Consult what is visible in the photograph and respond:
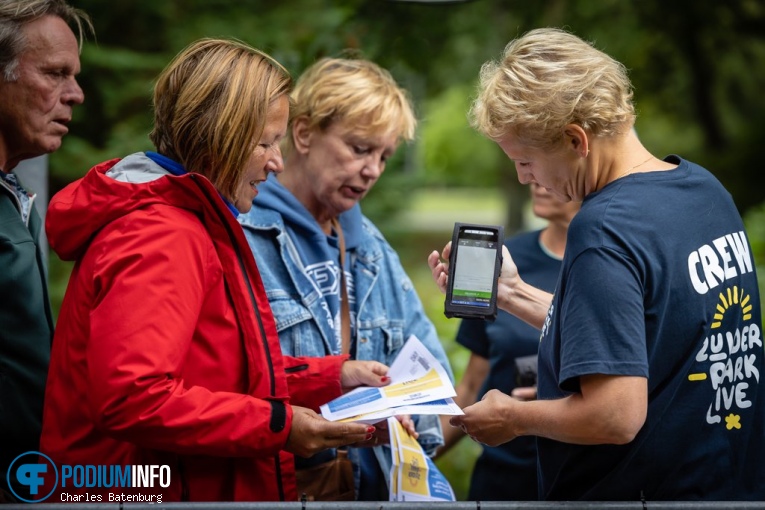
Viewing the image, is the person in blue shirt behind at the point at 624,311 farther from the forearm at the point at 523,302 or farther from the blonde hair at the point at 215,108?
→ the blonde hair at the point at 215,108

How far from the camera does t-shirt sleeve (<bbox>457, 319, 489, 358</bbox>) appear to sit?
3324 millimetres

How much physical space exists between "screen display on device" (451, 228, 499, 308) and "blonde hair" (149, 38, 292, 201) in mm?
695

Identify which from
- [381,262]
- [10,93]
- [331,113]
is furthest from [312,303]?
[10,93]

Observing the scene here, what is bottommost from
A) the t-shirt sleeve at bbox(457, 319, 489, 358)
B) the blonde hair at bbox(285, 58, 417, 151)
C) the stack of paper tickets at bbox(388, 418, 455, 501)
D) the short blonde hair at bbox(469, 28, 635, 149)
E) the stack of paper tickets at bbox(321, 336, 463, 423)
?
the stack of paper tickets at bbox(388, 418, 455, 501)

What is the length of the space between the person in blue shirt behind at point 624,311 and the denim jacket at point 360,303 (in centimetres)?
76

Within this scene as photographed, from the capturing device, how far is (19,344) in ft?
7.97

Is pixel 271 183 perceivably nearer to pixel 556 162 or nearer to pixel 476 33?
pixel 556 162

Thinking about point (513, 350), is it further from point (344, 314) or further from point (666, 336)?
point (666, 336)

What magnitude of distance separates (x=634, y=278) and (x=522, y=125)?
1.60 feet

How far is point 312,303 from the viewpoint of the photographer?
2.83m

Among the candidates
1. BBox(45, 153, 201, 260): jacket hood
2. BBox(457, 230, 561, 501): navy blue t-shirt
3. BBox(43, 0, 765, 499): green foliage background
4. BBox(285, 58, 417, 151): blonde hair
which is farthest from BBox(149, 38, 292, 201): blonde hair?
BBox(457, 230, 561, 501): navy blue t-shirt

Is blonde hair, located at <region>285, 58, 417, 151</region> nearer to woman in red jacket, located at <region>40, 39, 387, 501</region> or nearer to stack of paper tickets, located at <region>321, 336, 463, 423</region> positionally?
woman in red jacket, located at <region>40, 39, 387, 501</region>

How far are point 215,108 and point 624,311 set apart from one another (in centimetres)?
116

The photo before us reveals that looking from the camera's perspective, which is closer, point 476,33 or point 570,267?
point 570,267
